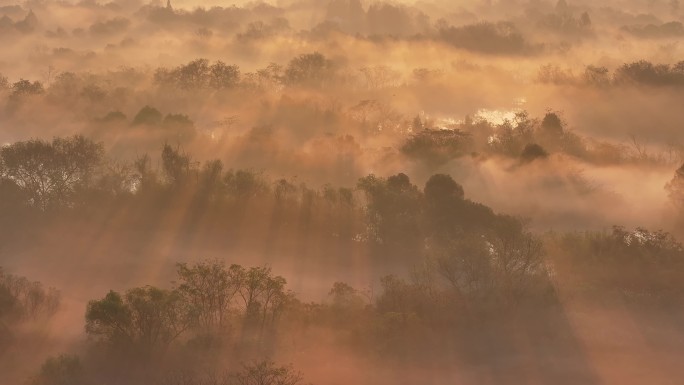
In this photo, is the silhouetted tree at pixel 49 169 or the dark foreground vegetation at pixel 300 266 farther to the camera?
the silhouetted tree at pixel 49 169

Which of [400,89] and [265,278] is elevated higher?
[400,89]

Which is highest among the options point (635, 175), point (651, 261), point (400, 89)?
point (400, 89)

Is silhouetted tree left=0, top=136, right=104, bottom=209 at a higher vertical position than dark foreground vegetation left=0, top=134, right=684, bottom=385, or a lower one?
higher

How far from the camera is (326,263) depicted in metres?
64.5

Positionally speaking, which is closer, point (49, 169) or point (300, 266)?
point (300, 266)

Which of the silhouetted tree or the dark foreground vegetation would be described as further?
the silhouetted tree

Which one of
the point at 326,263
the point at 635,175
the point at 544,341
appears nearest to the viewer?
the point at 544,341

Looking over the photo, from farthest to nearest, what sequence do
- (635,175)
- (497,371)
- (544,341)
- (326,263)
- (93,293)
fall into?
(635,175) < (326,263) < (93,293) < (544,341) < (497,371)

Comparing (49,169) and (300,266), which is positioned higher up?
(49,169)

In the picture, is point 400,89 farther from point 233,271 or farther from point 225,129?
point 233,271

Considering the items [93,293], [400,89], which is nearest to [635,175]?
[93,293]

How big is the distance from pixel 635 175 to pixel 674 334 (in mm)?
48428

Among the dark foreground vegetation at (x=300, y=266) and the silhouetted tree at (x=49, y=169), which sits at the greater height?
the silhouetted tree at (x=49, y=169)

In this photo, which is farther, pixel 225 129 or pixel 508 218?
pixel 225 129
